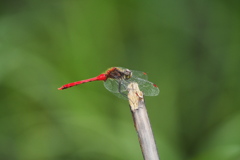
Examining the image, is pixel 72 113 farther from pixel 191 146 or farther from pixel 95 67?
pixel 191 146

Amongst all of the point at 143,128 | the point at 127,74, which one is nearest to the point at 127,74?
the point at 127,74

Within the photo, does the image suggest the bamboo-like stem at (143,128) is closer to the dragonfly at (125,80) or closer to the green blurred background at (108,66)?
the dragonfly at (125,80)

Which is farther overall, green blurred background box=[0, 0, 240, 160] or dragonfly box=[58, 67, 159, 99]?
green blurred background box=[0, 0, 240, 160]

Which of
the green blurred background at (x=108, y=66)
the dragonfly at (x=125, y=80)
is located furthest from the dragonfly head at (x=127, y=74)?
the green blurred background at (x=108, y=66)

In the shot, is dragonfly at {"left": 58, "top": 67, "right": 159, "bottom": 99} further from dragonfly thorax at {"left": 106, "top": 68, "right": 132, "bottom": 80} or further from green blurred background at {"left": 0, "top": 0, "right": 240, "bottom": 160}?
green blurred background at {"left": 0, "top": 0, "right": 240, "bottom": 160}

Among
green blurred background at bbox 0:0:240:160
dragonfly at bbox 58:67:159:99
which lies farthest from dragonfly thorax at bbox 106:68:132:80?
green blurred background at bbox 0:0:240:160

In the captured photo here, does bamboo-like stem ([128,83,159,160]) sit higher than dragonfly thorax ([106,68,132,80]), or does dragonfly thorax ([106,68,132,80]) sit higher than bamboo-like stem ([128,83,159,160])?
dragonfly thorax ([106,68,132,80])
